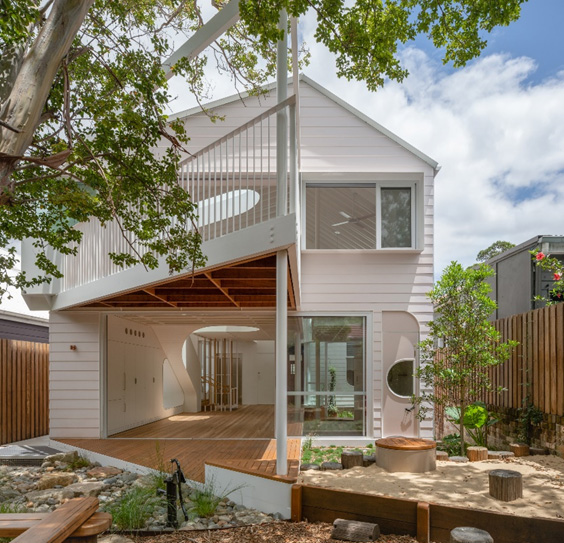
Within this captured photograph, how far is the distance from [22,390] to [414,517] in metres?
8.52

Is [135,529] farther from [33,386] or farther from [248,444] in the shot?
[33,386]

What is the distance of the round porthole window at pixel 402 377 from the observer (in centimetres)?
953

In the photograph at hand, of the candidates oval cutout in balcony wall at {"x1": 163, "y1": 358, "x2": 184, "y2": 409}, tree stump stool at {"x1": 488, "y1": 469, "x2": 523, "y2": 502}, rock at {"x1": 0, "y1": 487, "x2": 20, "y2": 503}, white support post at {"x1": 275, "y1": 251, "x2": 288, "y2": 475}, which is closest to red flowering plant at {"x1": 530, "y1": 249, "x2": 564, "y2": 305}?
tree stump stool at {"x1": 488, "y1": 469, "x2": 523, "y2": 502}

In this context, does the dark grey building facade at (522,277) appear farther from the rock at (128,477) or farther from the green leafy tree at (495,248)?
the green leafy tree at (495,248)

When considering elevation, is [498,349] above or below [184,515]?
above

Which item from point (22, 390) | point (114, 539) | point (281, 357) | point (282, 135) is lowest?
point (114, 539)

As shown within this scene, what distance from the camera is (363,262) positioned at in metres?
9.73

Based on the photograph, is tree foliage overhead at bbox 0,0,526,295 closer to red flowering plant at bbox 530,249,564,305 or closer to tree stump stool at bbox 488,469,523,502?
tree stump stool at bbox 488,469,523,502

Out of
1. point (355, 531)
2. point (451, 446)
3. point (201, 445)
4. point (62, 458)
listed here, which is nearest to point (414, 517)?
point (355, 531)

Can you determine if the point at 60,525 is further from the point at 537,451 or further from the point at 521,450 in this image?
the point at 537,451

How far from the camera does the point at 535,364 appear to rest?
8.00 meters

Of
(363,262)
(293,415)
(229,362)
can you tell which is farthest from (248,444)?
(229,362)

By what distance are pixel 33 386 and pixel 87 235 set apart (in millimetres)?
4219

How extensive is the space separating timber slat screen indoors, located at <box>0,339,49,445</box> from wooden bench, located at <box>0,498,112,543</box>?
23.6 feet
